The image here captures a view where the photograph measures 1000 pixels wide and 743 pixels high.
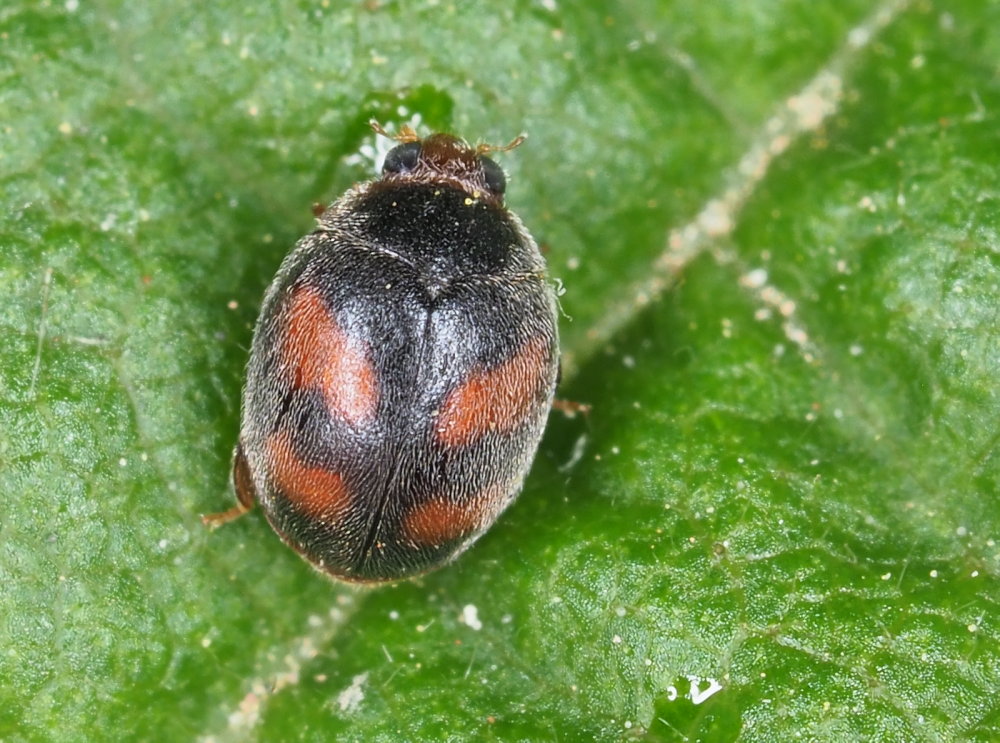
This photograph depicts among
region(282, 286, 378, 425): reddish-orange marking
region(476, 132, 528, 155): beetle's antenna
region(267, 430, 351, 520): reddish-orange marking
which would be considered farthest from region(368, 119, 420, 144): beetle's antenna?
region(267, 430, 351, 520): reddish-orange marking

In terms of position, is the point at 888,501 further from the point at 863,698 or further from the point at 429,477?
the point at 429,477

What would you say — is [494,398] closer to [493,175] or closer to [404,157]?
[493,175]

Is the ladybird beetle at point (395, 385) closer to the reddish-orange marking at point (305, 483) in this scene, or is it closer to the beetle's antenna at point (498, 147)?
the reddish-orange marking at point (305, 483)

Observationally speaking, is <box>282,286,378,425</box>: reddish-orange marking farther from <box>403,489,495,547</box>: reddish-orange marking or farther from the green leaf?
the green leaf

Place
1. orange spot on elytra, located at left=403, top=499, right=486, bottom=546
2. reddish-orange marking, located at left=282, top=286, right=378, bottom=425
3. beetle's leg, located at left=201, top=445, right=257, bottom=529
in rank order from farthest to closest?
beetle's leg, located at left=201, top=445, right=257, bottom=529, orange spot on elytra, located at left=403, top=499, right=486, bottom=546, reddish-orange marking, located at left=282, top=286, right=378, bottom=425

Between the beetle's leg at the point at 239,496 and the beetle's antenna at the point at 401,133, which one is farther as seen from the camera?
the beetle's antenna at the point at 401,133

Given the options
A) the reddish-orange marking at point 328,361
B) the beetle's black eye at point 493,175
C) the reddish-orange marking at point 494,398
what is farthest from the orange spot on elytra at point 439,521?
the beetle's black eye at point 493,175
